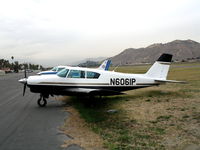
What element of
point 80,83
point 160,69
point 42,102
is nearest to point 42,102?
point 42,102

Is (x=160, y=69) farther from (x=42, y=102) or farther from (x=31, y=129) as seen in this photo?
(x=31, y=129)

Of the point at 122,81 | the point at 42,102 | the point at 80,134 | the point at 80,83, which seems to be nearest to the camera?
the point at 80,134

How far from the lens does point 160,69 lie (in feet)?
44.1

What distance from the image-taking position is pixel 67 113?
9445 mm

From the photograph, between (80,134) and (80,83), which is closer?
(80,134)

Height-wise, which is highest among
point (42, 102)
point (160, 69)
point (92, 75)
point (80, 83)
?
point (160, 69)

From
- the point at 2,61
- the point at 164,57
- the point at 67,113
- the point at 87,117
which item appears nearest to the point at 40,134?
the point at 87,117

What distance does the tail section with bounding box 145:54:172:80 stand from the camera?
1332 cm

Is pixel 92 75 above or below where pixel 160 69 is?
below

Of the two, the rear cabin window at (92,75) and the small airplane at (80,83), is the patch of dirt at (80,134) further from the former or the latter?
the rear cabin window at (92,75)

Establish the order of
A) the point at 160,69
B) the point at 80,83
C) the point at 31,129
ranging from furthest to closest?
the point at 160,69, the point at 80,83, the point at 31,129

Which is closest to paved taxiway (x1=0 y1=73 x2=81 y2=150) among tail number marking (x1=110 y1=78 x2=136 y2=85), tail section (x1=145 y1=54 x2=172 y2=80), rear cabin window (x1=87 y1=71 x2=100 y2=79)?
rear cabin window (x1=87 y1=71 x2=100 y2=79)

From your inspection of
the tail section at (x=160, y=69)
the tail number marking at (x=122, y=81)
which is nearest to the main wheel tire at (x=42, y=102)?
the tail number marking at (x=122, y=81)

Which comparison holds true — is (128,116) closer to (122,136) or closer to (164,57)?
(122,136)
